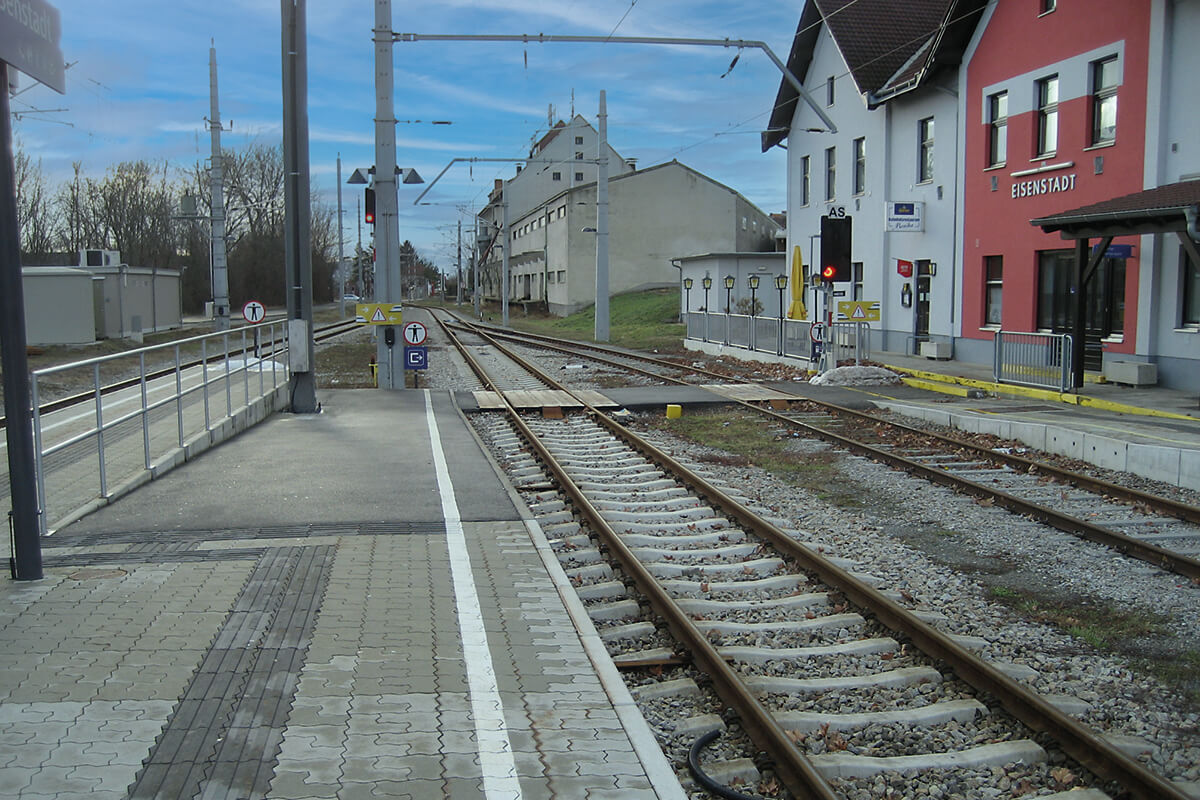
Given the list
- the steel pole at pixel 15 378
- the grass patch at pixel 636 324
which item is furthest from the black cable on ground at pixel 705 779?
the grass patch at pixel 636 324

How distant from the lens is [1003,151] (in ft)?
78.9

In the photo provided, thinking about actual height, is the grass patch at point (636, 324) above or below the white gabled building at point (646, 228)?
below

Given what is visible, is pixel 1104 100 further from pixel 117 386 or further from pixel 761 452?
pixel 117 386

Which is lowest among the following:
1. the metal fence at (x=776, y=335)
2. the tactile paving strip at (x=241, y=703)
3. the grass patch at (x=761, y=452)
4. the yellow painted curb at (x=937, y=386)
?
the grass patch at (x=761, y=452)

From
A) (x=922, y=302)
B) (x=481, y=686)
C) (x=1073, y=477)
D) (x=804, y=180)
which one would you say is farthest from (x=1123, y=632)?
(x=804, y=180)

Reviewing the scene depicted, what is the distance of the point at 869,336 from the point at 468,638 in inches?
1009

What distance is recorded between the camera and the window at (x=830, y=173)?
33312 mm

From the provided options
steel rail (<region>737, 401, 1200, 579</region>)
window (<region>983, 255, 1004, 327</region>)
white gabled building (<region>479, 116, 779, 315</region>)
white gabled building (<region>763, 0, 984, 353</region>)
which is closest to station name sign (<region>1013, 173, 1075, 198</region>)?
window (<region>983, 255, 1004, 327</region>)

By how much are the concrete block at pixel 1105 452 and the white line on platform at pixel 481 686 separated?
7.89 meters

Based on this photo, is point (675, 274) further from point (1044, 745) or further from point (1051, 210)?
point (1044, 745)

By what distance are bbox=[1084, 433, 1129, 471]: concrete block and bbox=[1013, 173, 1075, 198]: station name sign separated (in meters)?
10.5

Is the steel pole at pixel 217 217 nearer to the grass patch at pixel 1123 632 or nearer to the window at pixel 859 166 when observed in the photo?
the window at pixel 859 166

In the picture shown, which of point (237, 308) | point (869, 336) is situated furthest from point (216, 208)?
point (237, 308)

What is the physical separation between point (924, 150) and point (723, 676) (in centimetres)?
2547
